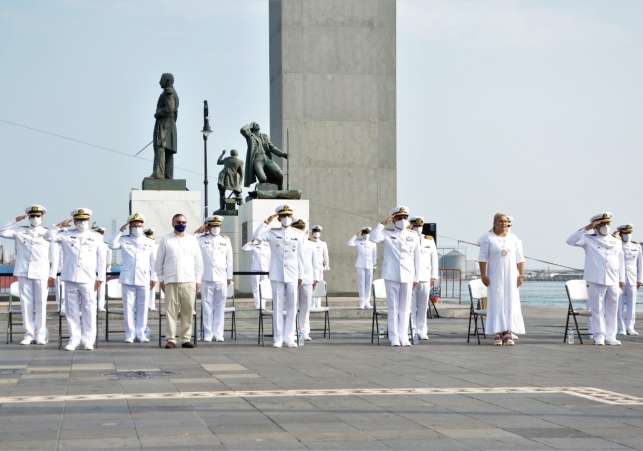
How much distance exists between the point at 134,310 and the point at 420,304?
13.9ft

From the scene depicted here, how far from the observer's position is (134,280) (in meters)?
15.2

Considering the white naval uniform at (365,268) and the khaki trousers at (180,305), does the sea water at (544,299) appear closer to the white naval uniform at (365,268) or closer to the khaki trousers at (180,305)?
the white naval uniform at (365,268)

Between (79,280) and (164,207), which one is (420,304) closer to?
(79,280)

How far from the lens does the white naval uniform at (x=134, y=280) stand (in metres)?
15.1

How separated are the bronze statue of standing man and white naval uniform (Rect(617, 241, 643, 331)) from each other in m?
11.0

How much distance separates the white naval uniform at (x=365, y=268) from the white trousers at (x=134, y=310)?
9078mm

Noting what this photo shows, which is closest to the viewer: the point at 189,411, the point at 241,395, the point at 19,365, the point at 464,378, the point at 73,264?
the point at 189,411

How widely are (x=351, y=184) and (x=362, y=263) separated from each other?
8.62 meters

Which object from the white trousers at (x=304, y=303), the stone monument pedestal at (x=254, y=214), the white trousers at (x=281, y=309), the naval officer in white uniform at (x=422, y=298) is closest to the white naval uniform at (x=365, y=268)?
the stone monument pedestal at (x=254, y=214)

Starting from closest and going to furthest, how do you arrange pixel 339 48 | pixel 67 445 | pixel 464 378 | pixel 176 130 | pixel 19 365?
pixel 67 445, pixel 464 378, pixel 19 365, pixel 176 130, pixel 339 48

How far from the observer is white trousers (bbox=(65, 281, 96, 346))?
1360cm

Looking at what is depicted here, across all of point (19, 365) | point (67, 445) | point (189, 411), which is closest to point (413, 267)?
point (19, 365)

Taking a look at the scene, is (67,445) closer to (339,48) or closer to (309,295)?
(309,295)

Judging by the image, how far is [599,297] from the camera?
48.5 feet
